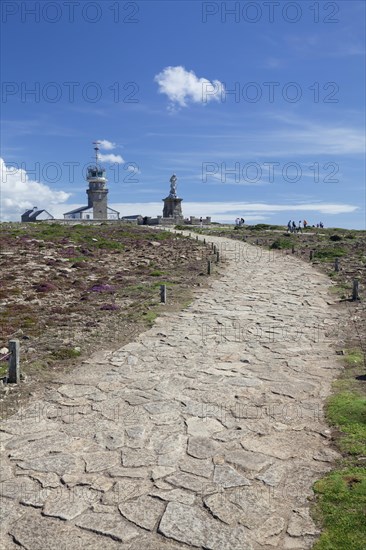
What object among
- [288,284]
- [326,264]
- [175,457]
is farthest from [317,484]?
[326,264]

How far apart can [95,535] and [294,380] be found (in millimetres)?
5944

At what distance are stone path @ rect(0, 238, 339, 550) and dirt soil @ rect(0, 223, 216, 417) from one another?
2.89 feet

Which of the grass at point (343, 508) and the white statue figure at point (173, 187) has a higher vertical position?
the white statue figure at point (173, 187)

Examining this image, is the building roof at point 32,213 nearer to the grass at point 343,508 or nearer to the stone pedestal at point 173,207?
the stone pedestal at point 173,207

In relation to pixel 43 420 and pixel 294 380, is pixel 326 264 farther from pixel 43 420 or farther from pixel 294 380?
pixel 43 420

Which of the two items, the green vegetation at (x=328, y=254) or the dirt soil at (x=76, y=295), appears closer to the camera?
the dirt soil at (x=76, y=295)

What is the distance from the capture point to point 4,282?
71.0 ft

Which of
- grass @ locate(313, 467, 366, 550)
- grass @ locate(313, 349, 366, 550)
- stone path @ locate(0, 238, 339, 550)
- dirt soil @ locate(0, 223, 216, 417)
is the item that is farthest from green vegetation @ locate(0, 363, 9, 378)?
grass @ locate(313, 467, 366, 550)

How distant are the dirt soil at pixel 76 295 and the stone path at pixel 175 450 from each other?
0.88 metres

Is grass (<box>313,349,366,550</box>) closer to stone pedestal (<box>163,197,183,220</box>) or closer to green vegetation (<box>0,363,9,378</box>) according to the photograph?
green vegetation (<box>0,363,9,378</box>)

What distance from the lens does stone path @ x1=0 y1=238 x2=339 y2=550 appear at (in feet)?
17.4

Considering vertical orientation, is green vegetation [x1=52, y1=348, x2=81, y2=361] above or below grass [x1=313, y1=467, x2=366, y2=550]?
above

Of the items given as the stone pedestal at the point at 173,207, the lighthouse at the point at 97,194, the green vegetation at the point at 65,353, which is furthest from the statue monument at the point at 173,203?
the green vegetation at the point at 65,353

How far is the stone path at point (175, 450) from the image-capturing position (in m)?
5.30
